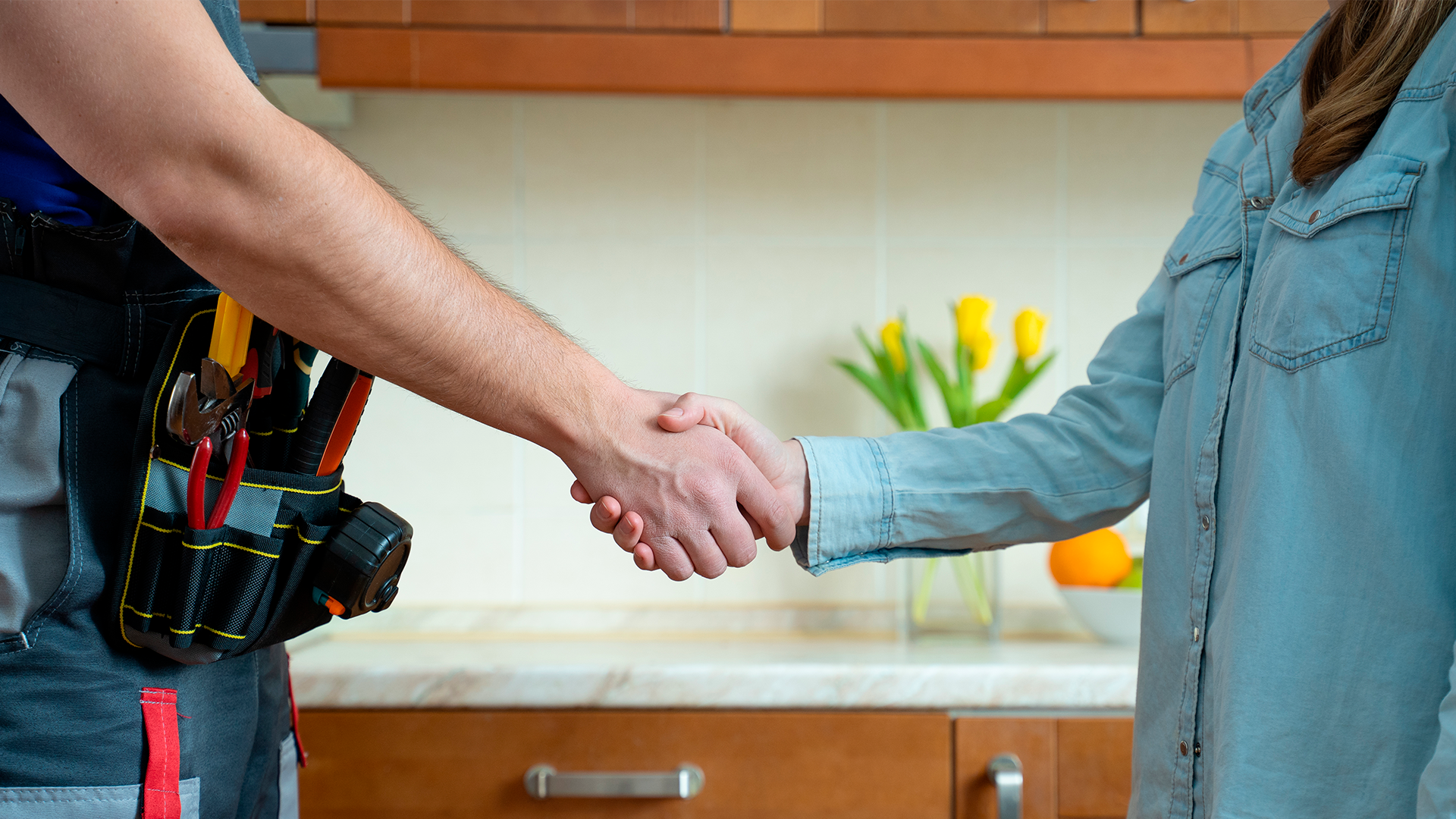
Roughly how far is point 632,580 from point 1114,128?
107 centimetres

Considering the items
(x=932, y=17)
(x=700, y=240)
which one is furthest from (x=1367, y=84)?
(x=700, y=240)

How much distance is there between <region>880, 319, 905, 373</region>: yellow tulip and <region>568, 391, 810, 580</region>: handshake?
610mm

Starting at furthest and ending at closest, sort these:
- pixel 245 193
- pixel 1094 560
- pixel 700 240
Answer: pixel 700 240, pixel 1094 560, pixel 245 193

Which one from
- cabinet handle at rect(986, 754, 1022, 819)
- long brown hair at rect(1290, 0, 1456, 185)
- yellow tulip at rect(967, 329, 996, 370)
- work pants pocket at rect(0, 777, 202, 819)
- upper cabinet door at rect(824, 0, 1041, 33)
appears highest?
upper cabinet door at rect(824, 0, 1041, 33)

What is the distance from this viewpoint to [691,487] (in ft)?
2.89

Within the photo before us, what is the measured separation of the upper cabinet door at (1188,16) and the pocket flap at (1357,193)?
77cm

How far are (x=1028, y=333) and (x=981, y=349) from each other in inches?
2.8

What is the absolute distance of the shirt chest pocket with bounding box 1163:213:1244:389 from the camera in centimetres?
71

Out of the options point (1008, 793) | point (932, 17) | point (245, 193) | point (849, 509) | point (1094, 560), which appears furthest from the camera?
point (1094, 560)

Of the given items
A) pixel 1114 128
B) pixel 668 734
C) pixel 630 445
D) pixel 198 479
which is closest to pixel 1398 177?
pixel 630 445

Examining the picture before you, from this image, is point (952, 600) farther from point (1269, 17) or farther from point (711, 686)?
point (1269, 17)

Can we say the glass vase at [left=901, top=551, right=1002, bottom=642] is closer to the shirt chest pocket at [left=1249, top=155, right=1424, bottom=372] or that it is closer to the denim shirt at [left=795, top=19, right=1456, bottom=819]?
the denim shirt at [left=795, top=19, right=1456, bottom=819]

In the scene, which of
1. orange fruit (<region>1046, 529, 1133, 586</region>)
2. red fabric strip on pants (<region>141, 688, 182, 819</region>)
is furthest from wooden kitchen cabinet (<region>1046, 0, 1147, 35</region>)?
red fabric strip on pants (<region>141, 688, 182, 819</region>)

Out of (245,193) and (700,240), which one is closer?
(245,193)
